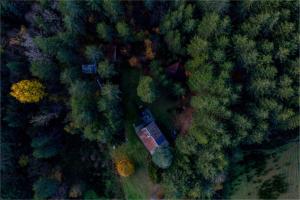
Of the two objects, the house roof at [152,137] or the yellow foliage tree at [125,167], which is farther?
the yellow foliage tree at [125,167]

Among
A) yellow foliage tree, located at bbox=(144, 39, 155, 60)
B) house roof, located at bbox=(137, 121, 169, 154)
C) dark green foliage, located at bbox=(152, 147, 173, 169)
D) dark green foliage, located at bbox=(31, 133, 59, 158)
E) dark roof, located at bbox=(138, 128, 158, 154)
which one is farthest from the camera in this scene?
dark roof, located at bbox=(138, 128, 158, 154)

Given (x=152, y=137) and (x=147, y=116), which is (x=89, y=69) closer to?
(x=147, y=116)

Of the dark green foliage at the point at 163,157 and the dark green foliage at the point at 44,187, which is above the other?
the dark green foliage at the point at 163,157

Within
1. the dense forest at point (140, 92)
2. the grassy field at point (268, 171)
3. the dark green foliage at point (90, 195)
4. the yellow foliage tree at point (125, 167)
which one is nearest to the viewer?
the dense forest at point (140, 92)


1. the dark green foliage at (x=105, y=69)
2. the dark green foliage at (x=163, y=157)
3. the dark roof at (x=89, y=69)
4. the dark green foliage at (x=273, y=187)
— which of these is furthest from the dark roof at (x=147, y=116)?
the dark green foliage at (x=273, y=187)

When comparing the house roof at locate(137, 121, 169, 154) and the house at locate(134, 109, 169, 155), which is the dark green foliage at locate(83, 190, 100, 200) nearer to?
the house at locate(134, 109, 169, 155)

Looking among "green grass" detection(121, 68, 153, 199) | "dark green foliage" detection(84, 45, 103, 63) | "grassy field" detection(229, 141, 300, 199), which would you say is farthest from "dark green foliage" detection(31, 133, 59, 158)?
"grassy field" detection(229, 141, 300, 199)

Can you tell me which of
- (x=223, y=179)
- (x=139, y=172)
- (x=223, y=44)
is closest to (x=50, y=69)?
(x=139, y=172)

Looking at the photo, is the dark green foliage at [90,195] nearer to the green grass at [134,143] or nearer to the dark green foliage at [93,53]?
the green grass at [134,143]
